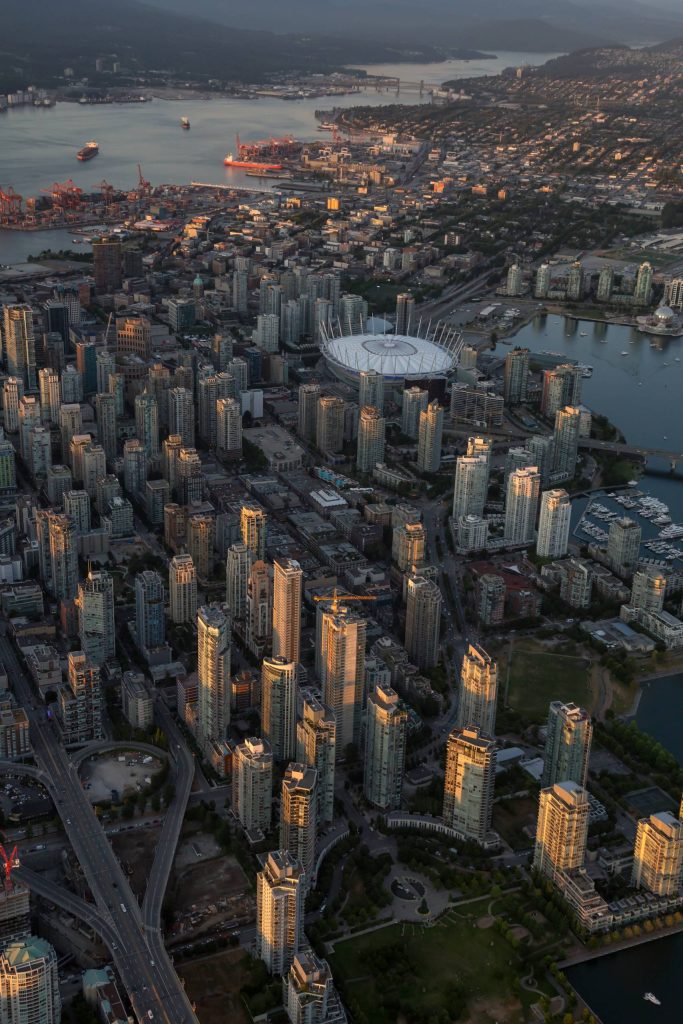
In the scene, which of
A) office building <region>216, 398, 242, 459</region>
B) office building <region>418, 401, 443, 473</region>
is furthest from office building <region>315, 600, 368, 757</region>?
office building <region>216, 398, 242, 459</region>

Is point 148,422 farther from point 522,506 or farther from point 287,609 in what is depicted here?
point 287,609

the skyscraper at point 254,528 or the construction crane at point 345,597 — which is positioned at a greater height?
the skyscraper at point 254,528

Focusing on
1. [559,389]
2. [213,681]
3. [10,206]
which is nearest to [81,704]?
[213,681]

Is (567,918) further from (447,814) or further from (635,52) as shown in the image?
(635,52)

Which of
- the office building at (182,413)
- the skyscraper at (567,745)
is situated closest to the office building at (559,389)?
the office building at (182,413)

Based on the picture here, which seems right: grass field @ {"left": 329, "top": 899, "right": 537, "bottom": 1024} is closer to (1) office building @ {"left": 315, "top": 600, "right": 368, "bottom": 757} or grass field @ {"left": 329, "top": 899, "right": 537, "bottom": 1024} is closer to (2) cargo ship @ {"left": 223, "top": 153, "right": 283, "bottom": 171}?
(1) office building @ {"left": 315, "top": 600, "right": 368, "bottom": 757}

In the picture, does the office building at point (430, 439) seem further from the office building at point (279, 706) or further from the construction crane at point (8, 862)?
the construction crane at point (8, 862)

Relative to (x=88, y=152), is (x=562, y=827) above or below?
above
